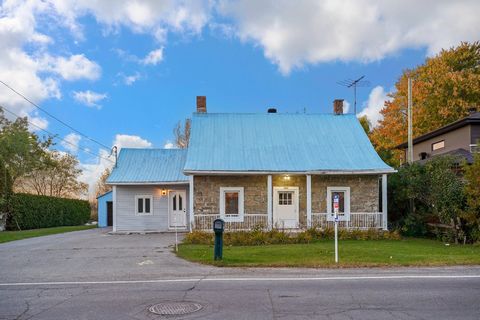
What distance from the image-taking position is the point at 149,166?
24.8 m

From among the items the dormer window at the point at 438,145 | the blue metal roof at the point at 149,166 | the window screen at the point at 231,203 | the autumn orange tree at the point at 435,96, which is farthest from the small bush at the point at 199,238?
the autumn orange tree at the point at 435,96

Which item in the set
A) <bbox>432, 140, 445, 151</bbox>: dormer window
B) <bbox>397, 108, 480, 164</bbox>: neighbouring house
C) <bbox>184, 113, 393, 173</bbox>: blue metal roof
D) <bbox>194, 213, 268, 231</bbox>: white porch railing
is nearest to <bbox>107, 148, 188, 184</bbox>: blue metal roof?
<bbox>184, 113, 393, 173</bbox>: blue metal roof

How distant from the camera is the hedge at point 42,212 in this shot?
91.5 ft

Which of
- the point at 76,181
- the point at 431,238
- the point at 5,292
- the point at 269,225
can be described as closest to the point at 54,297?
the point at 5,292

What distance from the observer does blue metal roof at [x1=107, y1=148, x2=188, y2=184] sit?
76.8ft

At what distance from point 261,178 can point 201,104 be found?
7432mm

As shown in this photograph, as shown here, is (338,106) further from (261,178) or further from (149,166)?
(149,166)

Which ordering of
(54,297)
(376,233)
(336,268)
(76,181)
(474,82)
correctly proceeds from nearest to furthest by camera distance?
(54,297)
(336,268)
(376,233)
(474,82)
(76,181)

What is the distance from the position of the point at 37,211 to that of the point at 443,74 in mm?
35322

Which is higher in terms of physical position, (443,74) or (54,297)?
(443,74)

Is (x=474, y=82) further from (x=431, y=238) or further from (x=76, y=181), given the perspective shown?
(x=76, y=181)

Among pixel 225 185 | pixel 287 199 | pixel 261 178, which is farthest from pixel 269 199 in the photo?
pixel 225 185

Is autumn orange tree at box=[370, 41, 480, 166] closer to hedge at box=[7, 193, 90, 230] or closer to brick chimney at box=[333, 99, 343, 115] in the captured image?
brick chimney at box=[333, 99, 343, 115]

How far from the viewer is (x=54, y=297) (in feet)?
26.5
